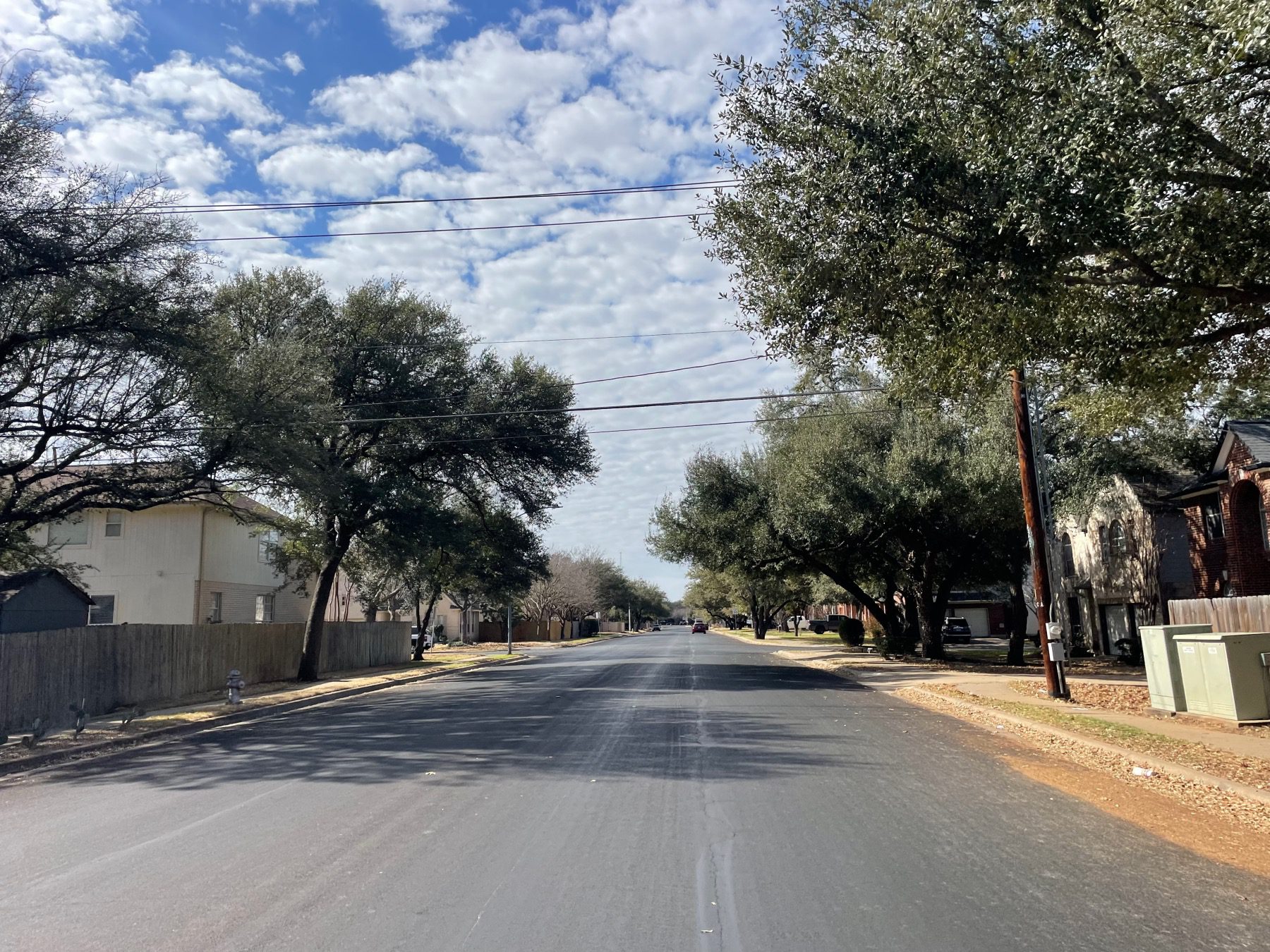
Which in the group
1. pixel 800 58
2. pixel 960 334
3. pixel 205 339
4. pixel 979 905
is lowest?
pixel 979 905

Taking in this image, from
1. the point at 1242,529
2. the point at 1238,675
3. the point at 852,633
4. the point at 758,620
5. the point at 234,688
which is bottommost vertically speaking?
the point at 1238,675

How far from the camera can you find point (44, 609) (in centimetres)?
2036

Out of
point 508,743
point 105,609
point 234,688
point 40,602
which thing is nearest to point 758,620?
point 105,609

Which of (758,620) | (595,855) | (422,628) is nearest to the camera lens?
(595,855)

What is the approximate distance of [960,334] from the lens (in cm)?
1219

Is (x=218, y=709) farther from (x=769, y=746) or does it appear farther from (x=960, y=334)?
(x=960, y=334)

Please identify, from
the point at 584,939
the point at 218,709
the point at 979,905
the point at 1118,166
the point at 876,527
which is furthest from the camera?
the point at 876,527

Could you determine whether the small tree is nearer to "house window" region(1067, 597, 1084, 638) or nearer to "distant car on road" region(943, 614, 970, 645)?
"house window" region(1067, 597, 1084, 638)

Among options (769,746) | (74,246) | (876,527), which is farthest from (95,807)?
(876,527)

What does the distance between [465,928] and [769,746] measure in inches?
308

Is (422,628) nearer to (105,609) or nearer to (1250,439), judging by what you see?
(105,609)

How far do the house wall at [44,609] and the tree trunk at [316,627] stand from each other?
294 inches

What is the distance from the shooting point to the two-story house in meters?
33.4

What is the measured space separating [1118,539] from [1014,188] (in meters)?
30.4
